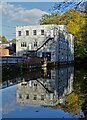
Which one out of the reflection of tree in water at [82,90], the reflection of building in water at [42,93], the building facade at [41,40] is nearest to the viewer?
the reflection of tree in water at [82,90]

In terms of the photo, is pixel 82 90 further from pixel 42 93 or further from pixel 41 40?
pixel 41 40

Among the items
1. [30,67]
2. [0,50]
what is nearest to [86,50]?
[0,50]

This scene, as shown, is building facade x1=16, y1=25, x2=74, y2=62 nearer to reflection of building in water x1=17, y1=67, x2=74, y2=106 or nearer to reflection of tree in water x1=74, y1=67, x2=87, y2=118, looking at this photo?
reflection of tree in water x1=74, y1=67, x2=87, y2=118

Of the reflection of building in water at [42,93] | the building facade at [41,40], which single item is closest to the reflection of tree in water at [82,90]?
the reflection of building in water at [42,93]

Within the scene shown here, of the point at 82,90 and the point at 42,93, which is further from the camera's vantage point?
the point at 42,93

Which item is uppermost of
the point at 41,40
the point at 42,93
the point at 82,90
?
the point at 41,40

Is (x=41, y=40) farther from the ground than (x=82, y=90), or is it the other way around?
(x=41, y=40)

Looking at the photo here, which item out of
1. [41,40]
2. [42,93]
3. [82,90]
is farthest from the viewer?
Answer: [41,40]

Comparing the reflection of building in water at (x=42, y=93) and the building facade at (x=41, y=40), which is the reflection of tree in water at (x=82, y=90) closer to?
the reflection of building in water at (x=42, y=93)

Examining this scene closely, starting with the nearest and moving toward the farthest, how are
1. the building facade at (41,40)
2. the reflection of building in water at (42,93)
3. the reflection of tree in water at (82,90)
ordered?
the reflection of tree in water at (82,90), the reflection of building in water at (42,93), the building facade at (41,40)

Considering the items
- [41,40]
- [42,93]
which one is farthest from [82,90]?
[41,40]

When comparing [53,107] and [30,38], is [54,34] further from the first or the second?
[53,107]

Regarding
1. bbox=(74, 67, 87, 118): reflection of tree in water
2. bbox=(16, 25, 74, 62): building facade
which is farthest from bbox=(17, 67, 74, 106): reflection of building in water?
bbox=(16, 25, 74, 62): building facade

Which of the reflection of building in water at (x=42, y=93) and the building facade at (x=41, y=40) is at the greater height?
the building facade at (x=41, y=40)
